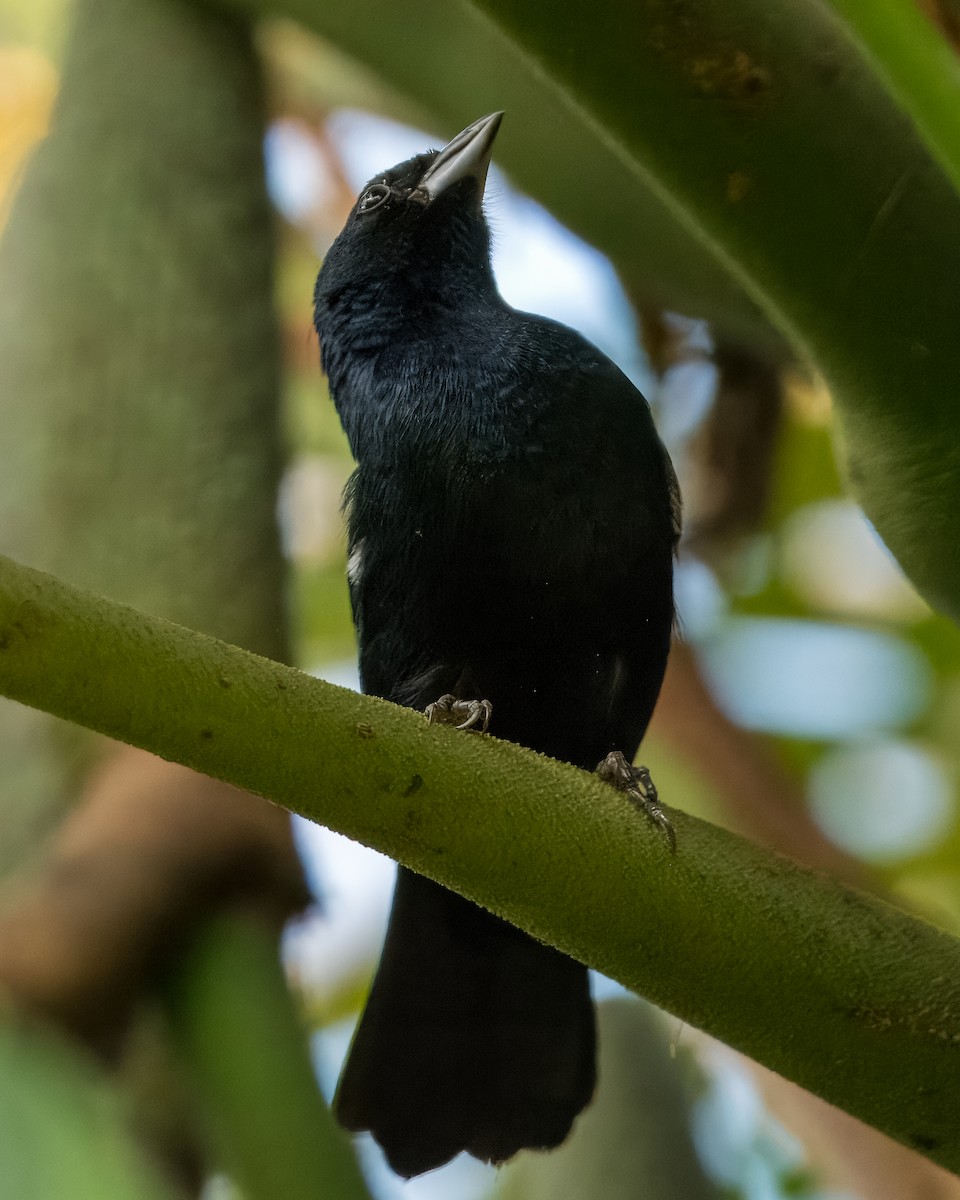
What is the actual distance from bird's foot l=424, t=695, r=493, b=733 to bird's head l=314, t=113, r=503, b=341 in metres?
0.75

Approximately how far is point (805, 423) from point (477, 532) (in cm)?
116

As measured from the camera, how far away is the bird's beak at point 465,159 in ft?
6.69

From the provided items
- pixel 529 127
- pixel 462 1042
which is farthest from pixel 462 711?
pixel 529 127

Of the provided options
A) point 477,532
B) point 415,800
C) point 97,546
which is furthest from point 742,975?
point 477,532

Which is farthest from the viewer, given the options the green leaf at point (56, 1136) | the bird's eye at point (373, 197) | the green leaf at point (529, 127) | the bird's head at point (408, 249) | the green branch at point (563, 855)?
the bird's eye at point (373, 197)

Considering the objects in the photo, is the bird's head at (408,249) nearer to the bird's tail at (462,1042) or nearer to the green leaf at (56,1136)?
the bird's tail at (462,1042)

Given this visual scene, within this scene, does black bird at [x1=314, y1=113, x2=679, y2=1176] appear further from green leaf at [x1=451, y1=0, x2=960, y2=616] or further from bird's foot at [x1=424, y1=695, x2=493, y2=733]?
green leaf at [x1=451, y1=0, x2=960, y2=616]

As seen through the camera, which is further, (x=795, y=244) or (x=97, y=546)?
(x=97, y=546)

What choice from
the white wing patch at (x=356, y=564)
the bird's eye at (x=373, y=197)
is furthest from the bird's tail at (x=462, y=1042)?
the bird's eye at (x=373, y=197)

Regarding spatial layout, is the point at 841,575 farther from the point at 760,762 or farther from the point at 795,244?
the point at 795,244

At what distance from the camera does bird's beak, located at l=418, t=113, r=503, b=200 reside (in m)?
2.04

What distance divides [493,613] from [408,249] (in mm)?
878

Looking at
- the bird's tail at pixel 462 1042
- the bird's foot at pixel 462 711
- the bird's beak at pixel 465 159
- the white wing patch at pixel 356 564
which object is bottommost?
the bird's tail at pixel 462 1042

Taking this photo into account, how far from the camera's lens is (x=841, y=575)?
3.11m
